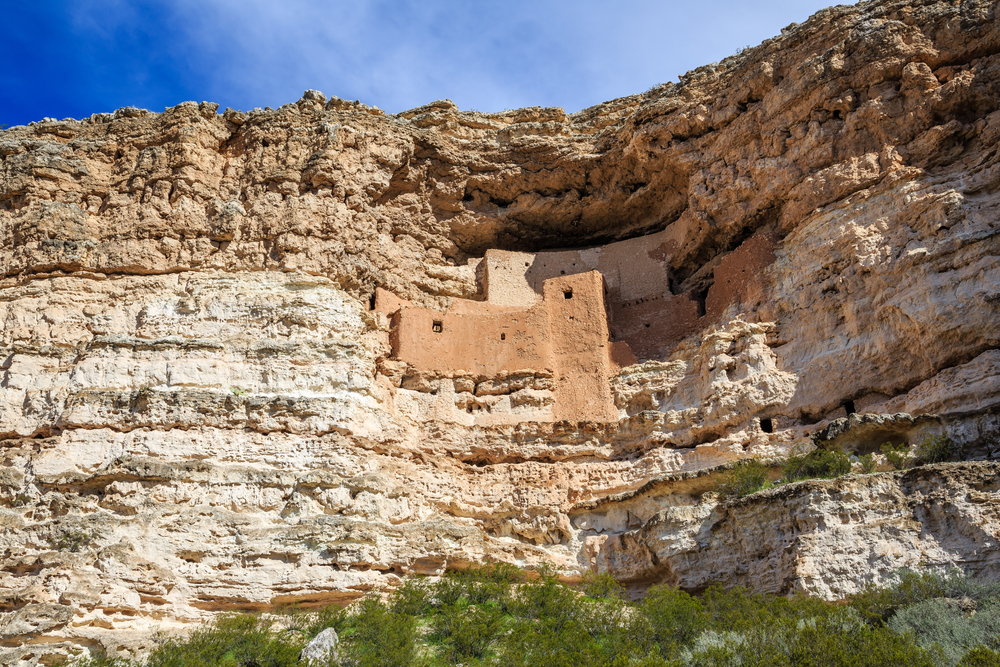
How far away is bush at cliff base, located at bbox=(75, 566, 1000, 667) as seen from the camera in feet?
31.3

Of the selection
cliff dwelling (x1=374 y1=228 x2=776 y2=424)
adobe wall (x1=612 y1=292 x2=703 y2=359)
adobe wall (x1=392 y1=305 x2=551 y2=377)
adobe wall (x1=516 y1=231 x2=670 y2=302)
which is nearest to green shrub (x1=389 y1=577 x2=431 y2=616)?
cliff dwelling (x1=374 y1=228 x2=776 y2=424)

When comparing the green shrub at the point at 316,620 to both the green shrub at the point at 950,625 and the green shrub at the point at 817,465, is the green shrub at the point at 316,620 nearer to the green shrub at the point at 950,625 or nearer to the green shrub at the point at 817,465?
the green shrub at the point at 817,465

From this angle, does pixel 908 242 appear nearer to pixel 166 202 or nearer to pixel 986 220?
pixel 986 220

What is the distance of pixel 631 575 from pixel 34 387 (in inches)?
445

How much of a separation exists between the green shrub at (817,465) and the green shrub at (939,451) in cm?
99

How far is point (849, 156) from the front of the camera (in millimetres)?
17594

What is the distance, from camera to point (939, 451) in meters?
12.7

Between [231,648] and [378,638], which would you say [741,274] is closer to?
[378,638]

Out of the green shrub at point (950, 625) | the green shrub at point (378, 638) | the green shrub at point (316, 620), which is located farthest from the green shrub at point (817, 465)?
the green shrub at point (316, 620)

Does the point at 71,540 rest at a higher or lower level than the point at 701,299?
lower

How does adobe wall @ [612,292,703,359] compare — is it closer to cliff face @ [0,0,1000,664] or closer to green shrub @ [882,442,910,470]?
cliff face @ [0,0,1000,664]

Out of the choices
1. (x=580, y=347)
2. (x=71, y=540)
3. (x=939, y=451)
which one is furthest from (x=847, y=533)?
(x=71, y=540)

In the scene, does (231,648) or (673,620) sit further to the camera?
(231,648)

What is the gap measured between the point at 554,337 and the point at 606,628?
294 inches
